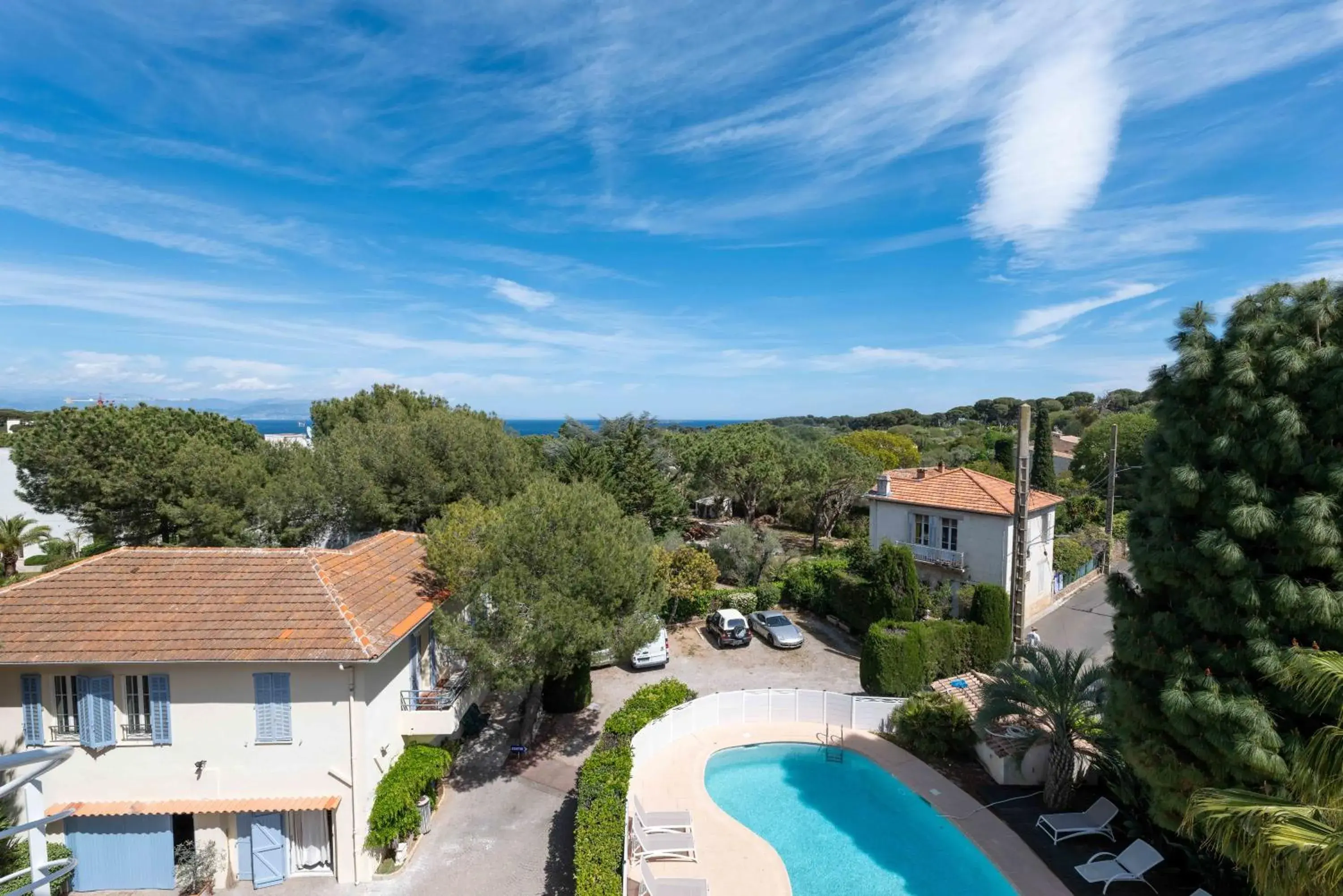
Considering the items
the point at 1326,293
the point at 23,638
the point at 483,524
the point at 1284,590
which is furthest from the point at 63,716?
the point at 1326,293

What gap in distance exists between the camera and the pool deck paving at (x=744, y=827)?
12.4m

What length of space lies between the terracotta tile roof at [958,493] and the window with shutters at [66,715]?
28875mm

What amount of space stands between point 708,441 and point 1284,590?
37241 mm

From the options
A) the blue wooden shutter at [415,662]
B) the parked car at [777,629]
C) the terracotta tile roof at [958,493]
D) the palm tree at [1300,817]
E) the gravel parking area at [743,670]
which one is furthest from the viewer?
the terracotta tile roof at [958,493]

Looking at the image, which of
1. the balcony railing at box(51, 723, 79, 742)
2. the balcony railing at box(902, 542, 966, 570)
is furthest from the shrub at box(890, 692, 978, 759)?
the balcony railing at box(51, 723, 79, 742)

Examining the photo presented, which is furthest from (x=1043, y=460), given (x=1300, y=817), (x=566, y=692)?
(x=1300, y=817)

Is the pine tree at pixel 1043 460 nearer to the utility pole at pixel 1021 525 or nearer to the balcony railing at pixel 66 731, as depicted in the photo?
the utility pole at pixel 1021 525

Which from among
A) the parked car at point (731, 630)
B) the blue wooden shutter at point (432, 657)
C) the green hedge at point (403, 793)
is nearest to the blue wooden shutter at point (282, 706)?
the green hedge at point (403, 793)

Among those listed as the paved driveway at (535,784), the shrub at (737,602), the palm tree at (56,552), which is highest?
the palm tree at (56,552)

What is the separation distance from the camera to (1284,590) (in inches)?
356

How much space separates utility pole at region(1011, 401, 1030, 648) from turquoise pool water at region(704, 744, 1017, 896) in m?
5.17

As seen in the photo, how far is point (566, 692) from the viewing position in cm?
Answer: 1978

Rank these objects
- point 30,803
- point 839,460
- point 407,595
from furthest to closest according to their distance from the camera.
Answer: point 839,460
point 407,595
point 30,803

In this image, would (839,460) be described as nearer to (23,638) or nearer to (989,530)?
(989,530)
